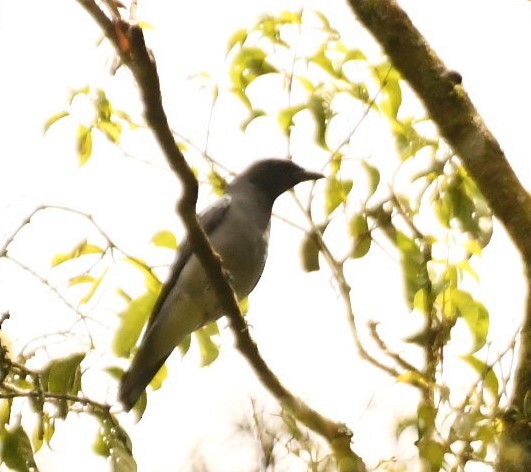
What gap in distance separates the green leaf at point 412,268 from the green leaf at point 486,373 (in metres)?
0.25

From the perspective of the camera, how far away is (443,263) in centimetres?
302

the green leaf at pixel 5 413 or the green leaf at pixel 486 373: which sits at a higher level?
the green leaf at pixel 5 413

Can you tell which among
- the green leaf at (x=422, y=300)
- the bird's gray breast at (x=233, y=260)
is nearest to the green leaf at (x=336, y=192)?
the green leaf at (x=422, y=300)

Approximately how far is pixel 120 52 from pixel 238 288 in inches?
96.0

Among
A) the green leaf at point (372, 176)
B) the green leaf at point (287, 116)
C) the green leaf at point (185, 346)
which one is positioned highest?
the green leaf at point (287, 116)

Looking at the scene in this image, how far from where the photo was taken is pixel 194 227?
2938 mm

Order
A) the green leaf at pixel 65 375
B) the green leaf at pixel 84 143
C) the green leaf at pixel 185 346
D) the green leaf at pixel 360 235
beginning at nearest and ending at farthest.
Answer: the green leaf at pixel 65 375
the green leaf at pixel 360 235
the green leaf at pixel 84 143
the green leaf at pixel 185 346

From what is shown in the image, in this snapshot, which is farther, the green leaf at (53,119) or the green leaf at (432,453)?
the green leaf at (53,119)

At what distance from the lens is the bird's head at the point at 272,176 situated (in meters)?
5.06

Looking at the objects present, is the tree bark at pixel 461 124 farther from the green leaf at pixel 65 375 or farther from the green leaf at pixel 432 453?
the green leaf at pixel 65 375

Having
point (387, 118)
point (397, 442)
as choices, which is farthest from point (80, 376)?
point (387, 118)

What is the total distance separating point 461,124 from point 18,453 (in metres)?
1.65

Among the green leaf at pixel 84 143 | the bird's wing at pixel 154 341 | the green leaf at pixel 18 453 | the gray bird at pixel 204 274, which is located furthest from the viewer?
the gray bird at pixel 204 274

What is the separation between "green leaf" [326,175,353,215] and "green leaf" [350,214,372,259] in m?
0.08
